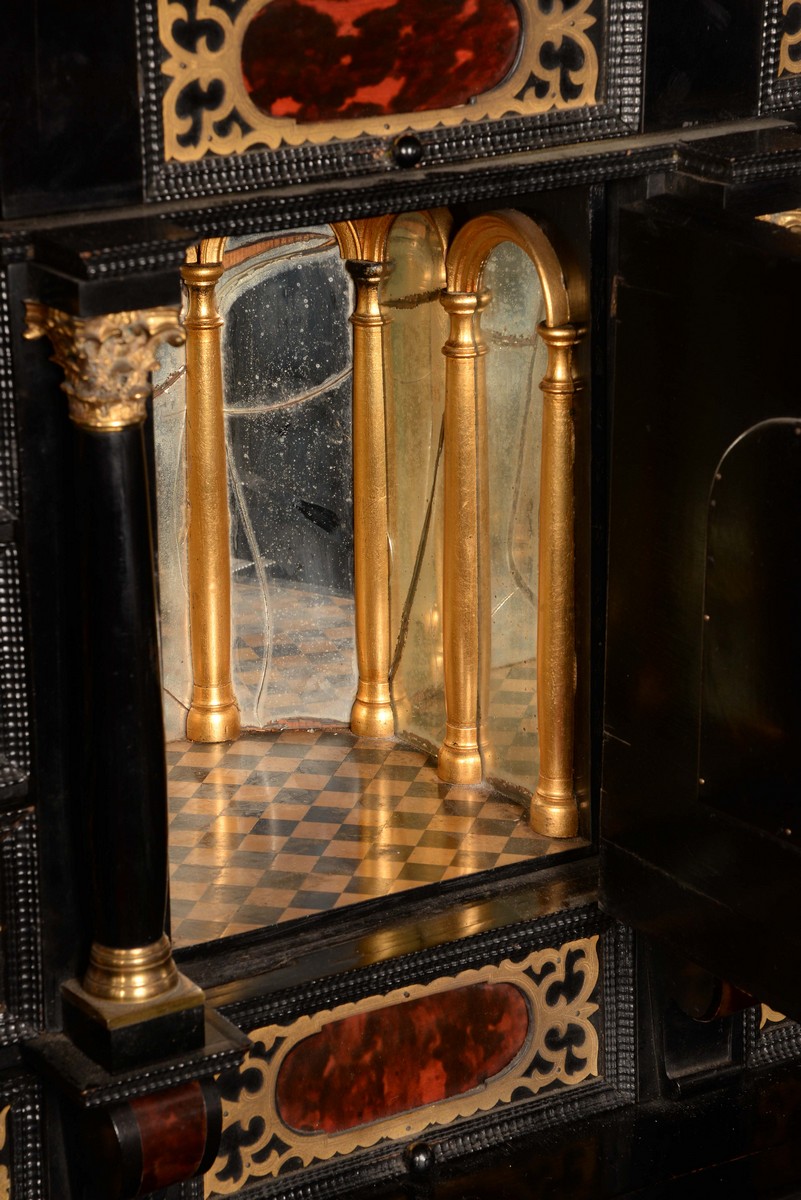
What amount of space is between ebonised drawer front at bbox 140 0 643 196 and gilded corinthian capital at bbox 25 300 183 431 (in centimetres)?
27

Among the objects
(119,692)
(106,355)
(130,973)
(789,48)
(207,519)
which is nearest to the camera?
(106,355)

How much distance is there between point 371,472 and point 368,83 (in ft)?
5.08

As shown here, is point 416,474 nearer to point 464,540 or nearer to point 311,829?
point 464,540

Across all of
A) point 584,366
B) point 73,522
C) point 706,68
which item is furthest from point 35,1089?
point 706,68

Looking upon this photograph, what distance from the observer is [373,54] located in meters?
4.48

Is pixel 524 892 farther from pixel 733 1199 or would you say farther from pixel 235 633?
pixel 235 633

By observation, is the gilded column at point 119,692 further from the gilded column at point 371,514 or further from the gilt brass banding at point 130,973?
the gilded column at point 371,514

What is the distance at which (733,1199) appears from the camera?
16.7 ft

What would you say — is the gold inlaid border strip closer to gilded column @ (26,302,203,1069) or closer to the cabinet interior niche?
the cabinet interior niche

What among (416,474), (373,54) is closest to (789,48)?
(373,54)

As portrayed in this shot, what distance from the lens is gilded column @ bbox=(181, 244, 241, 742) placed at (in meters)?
5.68

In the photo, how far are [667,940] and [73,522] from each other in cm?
151

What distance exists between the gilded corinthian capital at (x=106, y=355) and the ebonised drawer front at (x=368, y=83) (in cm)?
27

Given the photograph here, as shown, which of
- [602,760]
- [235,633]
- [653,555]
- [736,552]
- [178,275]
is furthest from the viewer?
[235,633]
